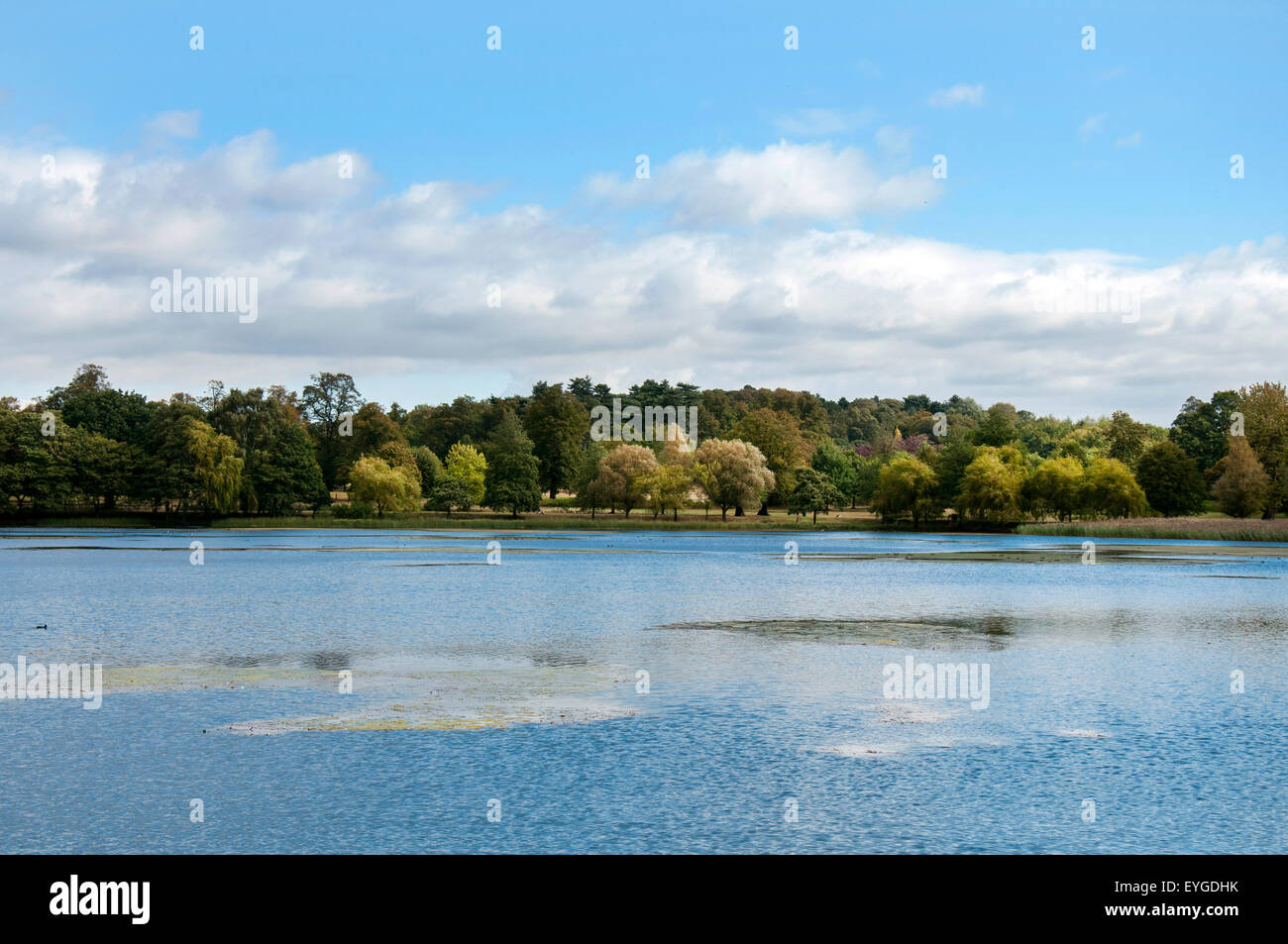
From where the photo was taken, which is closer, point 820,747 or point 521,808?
point 521,808

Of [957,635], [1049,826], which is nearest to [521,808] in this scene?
[1049,826]

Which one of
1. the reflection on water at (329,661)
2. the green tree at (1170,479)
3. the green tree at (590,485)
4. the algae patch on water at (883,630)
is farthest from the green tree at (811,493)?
the reflection on water at (329,661)

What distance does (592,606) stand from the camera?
38.2 metres

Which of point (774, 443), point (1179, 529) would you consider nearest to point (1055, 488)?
point (1179, 529)

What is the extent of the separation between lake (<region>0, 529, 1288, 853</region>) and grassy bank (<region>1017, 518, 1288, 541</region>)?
52.6 metres

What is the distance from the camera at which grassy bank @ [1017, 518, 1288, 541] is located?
89.4 metres

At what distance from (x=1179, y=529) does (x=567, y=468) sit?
73.1 metres

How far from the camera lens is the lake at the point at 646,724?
13180 millimetres

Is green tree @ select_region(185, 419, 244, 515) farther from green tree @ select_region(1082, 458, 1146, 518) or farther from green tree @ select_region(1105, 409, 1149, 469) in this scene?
green tree @ select_region(1105, 409, 1149, 469)

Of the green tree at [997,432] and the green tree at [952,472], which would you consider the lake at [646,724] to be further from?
the green tree at [997,432]

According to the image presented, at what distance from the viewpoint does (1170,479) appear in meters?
109

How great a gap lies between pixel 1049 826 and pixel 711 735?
19.5ft

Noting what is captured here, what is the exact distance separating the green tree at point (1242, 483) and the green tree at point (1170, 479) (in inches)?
180
